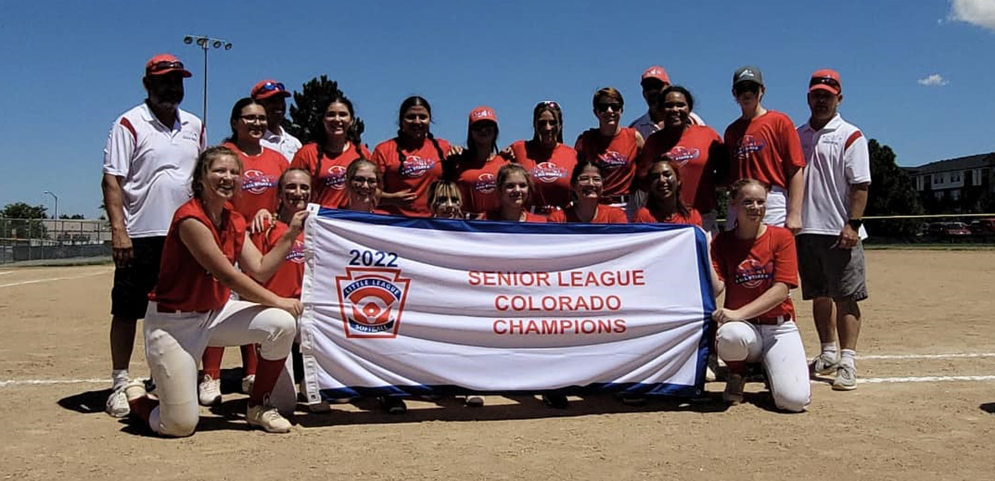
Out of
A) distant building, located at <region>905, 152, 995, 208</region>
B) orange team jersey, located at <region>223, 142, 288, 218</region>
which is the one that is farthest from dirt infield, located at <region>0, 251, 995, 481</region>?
distant building, located at <region>905, 152, 995, 208</region>

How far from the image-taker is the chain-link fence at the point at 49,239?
2816cm

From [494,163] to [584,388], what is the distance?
6.26 ft

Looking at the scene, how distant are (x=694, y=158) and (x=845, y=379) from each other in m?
1.97

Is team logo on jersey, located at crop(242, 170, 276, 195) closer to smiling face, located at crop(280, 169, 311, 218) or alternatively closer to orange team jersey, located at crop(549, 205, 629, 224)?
smiling face, located at crop(280, 169, 311, 218)

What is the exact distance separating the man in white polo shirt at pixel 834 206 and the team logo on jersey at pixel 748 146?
0.59 m

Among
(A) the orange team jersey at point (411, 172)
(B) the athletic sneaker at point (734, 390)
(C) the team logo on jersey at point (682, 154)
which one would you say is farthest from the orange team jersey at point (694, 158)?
(A) the orange team jersey at point (411, 172)

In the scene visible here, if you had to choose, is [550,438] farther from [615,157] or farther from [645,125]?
[645,125]

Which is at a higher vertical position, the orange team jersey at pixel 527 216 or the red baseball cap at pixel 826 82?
the red baseball cap at pixel 826 82

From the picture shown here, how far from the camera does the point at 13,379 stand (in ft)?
20.3

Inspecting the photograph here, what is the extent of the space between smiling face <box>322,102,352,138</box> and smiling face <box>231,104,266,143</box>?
471 millimetres

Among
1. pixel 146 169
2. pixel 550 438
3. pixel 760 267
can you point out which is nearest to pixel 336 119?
pixel 146 169

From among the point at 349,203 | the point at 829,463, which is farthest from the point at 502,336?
the point at 829,463

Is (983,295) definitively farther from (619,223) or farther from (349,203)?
(349,203)

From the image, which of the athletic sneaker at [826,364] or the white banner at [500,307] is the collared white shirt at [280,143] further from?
the athletic sneaker at [826,364]
